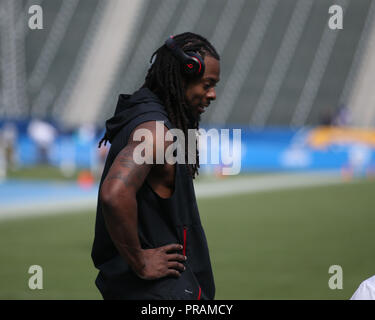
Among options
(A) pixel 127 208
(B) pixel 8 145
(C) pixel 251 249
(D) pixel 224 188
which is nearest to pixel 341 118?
(D) pixel 224 188

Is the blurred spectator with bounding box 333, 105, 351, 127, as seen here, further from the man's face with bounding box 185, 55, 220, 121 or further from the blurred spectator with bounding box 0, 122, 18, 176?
the man's face with bounding box 185, 55, 220, 121

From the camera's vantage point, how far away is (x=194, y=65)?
315 cm

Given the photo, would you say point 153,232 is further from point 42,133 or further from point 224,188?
point 42,133

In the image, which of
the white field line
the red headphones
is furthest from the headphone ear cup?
the white field line

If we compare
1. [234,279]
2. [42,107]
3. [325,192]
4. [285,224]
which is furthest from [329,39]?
[234,279]

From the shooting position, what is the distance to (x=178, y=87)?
127 inches

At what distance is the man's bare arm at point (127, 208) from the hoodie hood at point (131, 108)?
134 mm

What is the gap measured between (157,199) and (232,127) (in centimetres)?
2405

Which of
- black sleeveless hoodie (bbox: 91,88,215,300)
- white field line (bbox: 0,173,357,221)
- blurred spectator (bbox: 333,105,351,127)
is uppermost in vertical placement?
blurred spectator (bbox: 333,105,351,127)

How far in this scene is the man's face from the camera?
126 inches

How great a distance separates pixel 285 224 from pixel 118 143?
29.3ft

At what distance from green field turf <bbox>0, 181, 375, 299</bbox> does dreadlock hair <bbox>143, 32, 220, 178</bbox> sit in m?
3.70

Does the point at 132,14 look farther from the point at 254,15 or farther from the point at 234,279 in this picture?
the point at 234,279

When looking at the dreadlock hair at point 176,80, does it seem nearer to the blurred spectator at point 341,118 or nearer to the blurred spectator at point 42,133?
the blurred spectator at point 42,133
